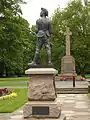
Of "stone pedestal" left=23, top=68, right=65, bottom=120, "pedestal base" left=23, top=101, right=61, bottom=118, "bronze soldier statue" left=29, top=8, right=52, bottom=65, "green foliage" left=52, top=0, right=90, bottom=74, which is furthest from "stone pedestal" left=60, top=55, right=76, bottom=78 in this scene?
"pedestal base" left=23, top=101, right=61, bottom=118

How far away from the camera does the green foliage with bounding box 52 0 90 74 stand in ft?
212

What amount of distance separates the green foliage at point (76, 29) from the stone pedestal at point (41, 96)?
51.8 m

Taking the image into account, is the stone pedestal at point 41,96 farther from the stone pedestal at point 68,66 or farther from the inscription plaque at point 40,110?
the stone pedestal at point 68,66

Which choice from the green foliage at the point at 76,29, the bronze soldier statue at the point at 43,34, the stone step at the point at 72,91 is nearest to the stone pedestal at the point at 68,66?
the green foliage at the point at 76,29

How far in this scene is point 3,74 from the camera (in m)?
78.2

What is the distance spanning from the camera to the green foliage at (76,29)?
64.7 m

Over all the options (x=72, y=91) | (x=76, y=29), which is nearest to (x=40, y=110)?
(x=72, y=91)

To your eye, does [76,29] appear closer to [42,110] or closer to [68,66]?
[68,66]

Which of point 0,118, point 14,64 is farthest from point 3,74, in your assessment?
point 0,118

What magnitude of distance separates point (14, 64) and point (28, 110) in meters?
60.3

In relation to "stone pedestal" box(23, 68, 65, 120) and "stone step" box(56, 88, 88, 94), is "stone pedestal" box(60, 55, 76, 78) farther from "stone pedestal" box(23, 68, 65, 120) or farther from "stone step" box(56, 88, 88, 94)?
"stone pedestal" box(23, 68, 65, 120)

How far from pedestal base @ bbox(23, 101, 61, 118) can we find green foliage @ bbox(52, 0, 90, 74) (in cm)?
5205

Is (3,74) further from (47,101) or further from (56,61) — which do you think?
(47,101)

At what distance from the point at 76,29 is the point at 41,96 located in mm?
54467
